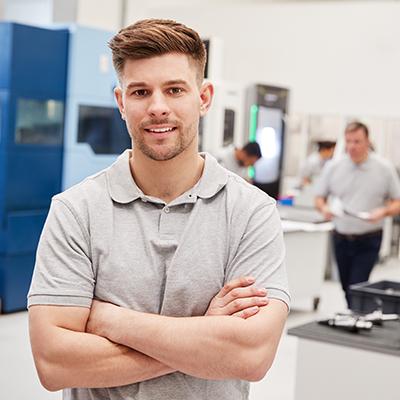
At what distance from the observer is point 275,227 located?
1.85 metres

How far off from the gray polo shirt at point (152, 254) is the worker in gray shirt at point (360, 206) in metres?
4.62

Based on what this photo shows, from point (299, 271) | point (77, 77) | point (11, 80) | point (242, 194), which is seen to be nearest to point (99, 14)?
point (77, 77)

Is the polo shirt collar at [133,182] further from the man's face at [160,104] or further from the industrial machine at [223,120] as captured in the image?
the industrial machine at [223,120]

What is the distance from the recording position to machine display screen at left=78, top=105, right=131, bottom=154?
283 inches

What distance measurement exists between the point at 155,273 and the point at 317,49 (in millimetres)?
10104

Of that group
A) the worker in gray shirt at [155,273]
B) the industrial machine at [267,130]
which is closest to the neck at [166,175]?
the worker in gray shirt at [155,273]

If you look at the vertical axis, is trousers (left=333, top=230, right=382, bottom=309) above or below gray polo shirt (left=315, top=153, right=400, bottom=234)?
below

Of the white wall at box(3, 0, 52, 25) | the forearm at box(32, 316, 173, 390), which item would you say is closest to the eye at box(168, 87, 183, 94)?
the forearm at box(32, 316, 173, 390)

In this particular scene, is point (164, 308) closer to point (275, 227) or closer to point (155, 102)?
point (275, 227)

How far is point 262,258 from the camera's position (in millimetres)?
1808

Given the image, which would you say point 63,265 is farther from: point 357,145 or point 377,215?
point 357,145

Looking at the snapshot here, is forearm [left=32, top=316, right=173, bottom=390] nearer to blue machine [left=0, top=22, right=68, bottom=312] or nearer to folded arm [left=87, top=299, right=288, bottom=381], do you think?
folded arm [left=87, top=299, right=288, bottom=381]

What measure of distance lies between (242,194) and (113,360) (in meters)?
0.48

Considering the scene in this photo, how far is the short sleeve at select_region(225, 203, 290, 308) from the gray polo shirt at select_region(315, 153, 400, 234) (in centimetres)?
462
